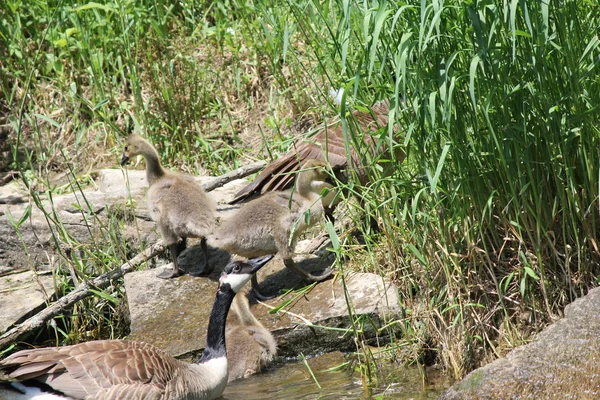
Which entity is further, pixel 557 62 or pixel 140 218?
pixel 140 218

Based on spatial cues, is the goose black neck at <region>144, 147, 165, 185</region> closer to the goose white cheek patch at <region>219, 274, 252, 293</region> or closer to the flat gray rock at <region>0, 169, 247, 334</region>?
the flat gray rock at <region>0, 169, 247, 334</region>

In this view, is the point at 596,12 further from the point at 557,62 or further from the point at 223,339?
the point at 223,339

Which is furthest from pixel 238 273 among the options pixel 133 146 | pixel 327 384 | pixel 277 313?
pixel 133 146

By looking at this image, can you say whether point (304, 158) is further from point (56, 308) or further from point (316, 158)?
point (56, 308)

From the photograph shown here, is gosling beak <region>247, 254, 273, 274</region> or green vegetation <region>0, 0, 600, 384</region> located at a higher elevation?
green vegetation <region>0, 0, 600, 384</region>

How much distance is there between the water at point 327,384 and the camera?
513 cm

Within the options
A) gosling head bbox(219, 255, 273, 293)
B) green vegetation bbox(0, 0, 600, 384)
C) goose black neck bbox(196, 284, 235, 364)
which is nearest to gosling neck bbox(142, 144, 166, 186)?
green vegetation bbox(0, 0, 600, 384)

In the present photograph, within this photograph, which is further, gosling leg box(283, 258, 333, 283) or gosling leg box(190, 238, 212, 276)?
gosling leg box(190, 238, 212, 276)

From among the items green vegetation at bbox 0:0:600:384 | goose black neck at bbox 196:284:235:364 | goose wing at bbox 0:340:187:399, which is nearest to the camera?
green vegetation at bbox 0:0:600:384

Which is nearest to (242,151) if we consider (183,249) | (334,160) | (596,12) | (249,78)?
(249,78)

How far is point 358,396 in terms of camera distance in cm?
512

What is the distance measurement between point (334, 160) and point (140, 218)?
2081mm

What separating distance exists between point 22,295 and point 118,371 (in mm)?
2185

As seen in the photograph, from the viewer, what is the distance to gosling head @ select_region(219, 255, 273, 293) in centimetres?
586
